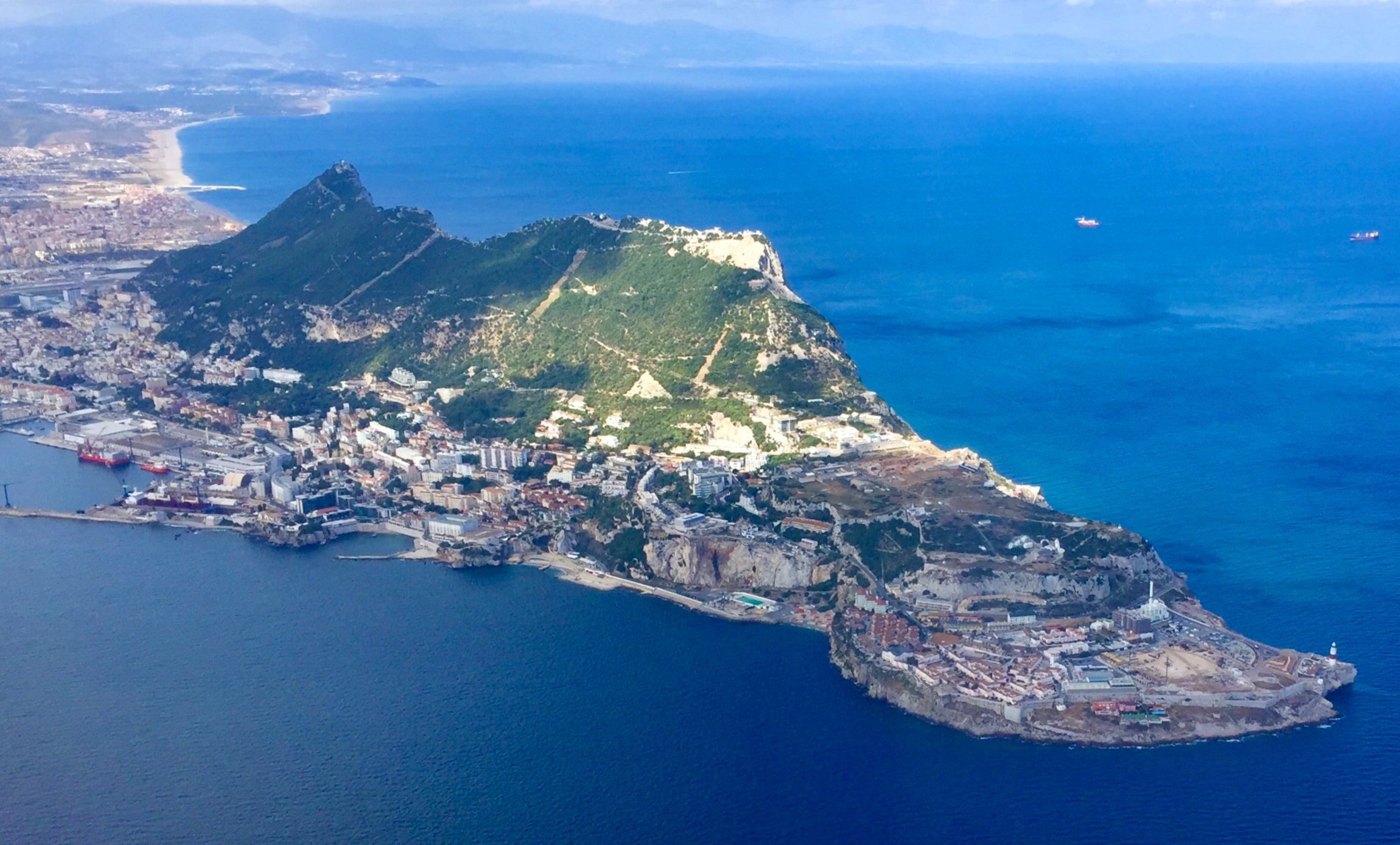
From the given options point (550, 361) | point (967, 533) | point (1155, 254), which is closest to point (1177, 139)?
point (1155, 254)

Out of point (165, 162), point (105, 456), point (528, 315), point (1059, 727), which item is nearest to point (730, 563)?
point (1059, 727)

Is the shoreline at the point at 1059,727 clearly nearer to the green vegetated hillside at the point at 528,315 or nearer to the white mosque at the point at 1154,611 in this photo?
the white mosque at the point at 1154,611

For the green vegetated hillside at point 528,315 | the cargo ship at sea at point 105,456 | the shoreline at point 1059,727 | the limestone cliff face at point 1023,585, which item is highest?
the green vegetated hillside at point 528,315

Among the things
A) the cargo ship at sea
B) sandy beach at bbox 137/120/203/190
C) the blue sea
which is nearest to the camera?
the blue sea

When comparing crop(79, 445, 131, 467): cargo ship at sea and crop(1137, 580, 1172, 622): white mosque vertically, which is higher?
crop(1137, 580, 1172, 622): white mosque

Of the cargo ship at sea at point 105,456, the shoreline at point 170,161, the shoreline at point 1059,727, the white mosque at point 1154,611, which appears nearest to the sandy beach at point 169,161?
the shoreline at point 170,161

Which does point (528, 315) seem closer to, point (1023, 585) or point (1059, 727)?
point (1023, 585)

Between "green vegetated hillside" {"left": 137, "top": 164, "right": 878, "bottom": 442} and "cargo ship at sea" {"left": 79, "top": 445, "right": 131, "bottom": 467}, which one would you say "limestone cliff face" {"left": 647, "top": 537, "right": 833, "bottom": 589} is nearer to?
"green vegetated hillside" {"left": 137, "top": 164, "right": 878, "bottom": 442}

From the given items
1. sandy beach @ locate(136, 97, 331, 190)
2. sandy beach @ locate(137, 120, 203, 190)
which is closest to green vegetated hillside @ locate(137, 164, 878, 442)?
sandy beach @ locate(136, 97, 331, 190)
